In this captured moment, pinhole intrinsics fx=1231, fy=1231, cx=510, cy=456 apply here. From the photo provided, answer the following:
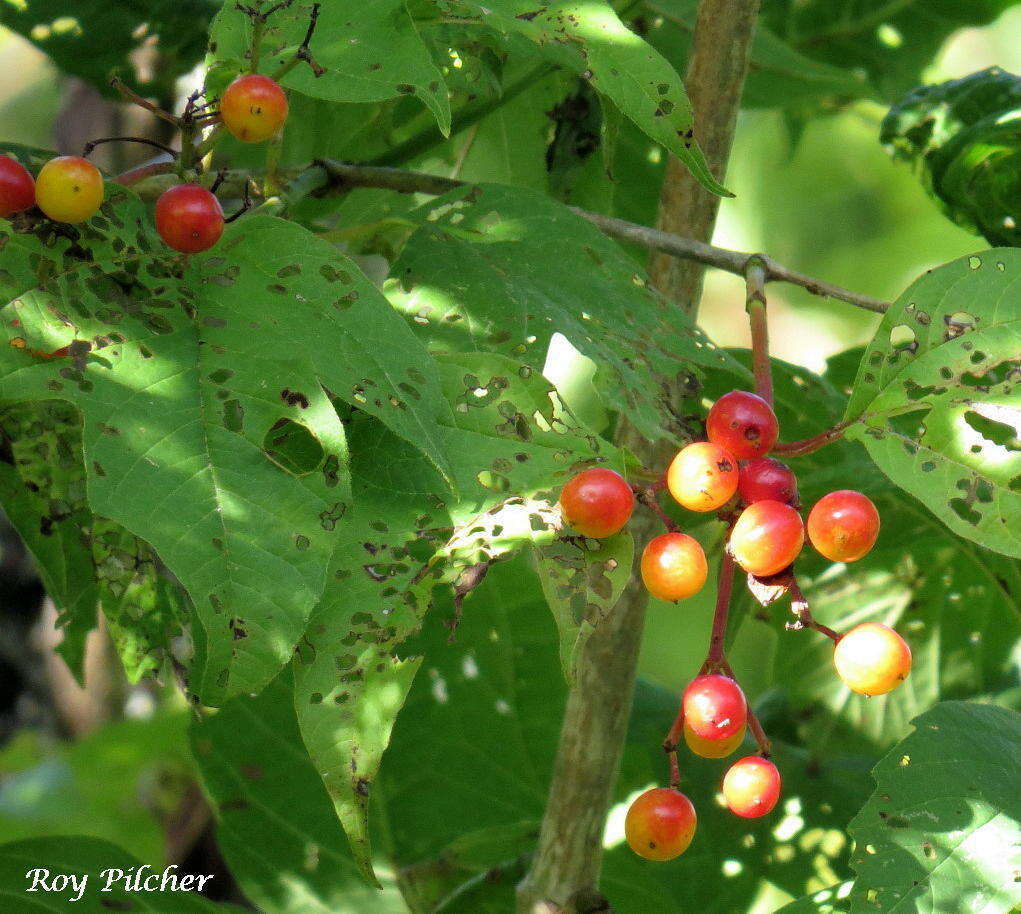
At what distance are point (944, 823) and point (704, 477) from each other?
286 millimetres

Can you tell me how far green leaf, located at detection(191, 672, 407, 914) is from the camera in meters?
1.07

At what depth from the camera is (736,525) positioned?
0.59 metres

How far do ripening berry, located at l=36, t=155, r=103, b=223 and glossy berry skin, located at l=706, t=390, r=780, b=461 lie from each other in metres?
0.32

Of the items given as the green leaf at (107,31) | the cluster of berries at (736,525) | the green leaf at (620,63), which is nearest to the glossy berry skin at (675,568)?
the cluster of berries at (736,525)

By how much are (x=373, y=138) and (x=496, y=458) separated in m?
0.45

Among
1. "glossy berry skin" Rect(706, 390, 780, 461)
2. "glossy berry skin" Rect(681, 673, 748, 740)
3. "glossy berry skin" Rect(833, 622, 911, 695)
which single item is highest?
"glossy berry skin" Rect(706, 390, 780, 461)

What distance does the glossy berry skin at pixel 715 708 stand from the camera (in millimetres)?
609

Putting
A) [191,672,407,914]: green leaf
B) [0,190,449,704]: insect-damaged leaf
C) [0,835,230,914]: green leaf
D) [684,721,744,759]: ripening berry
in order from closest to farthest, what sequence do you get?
[0,190,449,704]: insect-damaged leaf → [684,721,744,759]: ripening berry → [0,835,230,914]: green leaf → [191,672,407,914]: green leaf

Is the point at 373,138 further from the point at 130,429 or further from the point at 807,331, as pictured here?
the point at 807,331

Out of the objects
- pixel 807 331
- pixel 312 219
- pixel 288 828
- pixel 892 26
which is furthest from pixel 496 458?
pixel 807 331

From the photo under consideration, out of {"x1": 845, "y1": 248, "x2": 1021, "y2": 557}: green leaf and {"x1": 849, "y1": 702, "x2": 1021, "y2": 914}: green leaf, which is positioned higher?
{"x1": 845, "y1": 248, "x2": 1021, "y2": 557}: green leaf

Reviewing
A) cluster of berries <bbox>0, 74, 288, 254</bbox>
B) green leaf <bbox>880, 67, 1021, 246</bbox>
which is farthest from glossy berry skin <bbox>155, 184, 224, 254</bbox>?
green leaf <bbox>880, 67, 1021, 246</bbox>

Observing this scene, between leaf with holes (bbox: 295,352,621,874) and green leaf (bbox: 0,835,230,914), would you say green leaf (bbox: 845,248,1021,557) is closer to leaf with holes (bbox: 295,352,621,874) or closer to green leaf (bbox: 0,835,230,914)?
leaf with holes (bbox: 295,352,621,874)

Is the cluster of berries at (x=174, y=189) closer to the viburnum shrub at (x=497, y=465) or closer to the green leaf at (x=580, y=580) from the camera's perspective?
the viburnum shrub at (x=497, y=465)
